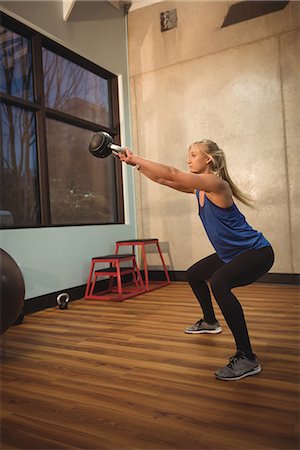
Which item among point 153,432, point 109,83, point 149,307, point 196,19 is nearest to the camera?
point 153,432

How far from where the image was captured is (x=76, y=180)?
14.3 ft

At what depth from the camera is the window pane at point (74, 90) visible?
4094mm

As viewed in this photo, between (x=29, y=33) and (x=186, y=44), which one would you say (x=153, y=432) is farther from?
(x=186, y=44)

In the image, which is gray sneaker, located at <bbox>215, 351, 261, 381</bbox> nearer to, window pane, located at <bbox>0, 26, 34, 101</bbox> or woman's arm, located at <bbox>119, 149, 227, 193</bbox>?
woman's arm, located at <bbox>119, 149, 227, 193</bbox>

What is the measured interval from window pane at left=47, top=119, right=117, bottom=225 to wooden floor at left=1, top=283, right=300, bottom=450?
1.55 meters

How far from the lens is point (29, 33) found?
373 centimetres

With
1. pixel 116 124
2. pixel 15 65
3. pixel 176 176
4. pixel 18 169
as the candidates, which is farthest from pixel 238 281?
pixel 116 124

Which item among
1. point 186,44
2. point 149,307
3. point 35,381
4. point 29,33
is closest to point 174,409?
point 35,381

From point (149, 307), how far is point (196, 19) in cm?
357

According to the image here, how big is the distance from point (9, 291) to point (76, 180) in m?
2.55

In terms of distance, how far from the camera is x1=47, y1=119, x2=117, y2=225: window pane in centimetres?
405

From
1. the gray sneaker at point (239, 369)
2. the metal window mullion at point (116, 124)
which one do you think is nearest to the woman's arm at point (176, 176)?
the gray sneaker at point (239, 369)

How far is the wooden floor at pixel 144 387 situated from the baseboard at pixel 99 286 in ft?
1.63

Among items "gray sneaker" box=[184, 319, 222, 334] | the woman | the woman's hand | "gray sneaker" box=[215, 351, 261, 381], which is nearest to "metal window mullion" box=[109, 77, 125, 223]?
"gray sneaker" box=[184, 319, 222, 334]
